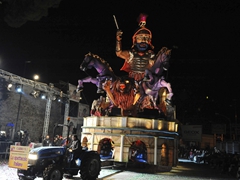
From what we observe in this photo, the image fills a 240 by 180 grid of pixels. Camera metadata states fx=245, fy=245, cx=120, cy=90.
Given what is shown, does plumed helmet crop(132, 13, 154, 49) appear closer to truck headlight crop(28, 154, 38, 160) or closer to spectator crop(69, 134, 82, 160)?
spectator crop(69, 134, 82, 160)

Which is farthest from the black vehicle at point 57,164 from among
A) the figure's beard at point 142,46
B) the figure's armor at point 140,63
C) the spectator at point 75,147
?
the figure's beard at point 142,46

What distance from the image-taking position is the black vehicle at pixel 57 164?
10.0m

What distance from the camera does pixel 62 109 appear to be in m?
37.2

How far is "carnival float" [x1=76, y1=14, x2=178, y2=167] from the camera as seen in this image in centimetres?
1831

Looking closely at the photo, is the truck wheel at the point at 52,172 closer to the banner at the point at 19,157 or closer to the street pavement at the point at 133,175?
the banner at the point at 19,157

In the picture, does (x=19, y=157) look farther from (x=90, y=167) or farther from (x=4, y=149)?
(x=4, y=149)

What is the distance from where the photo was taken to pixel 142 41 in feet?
75.1

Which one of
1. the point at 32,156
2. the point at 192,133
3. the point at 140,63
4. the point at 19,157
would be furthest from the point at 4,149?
the point at 192,133

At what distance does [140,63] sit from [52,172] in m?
14.7

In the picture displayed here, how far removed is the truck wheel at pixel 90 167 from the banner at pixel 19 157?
2932mm

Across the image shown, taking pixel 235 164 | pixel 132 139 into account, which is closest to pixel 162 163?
pixel 132 139

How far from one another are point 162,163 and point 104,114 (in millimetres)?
6359

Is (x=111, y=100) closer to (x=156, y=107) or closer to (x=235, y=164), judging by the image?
(x=156, y=107)

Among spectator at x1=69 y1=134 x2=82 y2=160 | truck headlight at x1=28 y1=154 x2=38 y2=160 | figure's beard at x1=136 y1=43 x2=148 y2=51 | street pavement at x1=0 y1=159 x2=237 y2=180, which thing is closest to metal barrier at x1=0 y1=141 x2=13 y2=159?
street pavement at x1=0 y1=159 x2=237 y2=180
